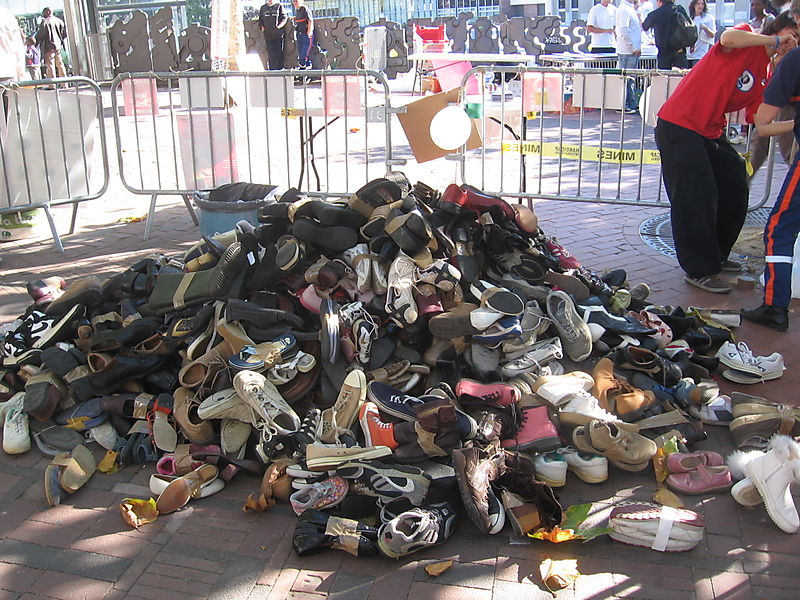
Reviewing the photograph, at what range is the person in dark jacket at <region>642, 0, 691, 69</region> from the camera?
12.2 meters

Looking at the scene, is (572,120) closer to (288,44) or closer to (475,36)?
(288,44)

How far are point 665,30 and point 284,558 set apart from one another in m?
11.7

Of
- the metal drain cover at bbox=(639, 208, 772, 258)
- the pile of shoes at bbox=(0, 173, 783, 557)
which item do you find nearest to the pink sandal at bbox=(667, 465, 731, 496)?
the pile of shoes at bbox=(0, 173, 783, 557)

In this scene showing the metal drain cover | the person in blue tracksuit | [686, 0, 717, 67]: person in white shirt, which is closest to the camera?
the person in blue tracksuit

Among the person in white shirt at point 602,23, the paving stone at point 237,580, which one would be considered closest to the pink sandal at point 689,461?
the paving stone at point 237,580

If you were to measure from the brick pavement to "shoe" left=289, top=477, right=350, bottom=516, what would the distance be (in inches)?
3.4

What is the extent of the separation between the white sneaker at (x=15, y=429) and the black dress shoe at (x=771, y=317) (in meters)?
4.26

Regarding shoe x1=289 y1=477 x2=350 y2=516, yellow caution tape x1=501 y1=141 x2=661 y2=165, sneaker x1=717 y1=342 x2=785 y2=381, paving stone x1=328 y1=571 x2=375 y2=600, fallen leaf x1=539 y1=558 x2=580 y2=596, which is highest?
yellow caution tape x1=501 y1=141 x2=661 y2=165

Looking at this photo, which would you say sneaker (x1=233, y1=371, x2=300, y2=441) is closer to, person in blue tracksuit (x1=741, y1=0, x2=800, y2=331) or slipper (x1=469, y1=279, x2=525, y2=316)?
slipper (x1=469, y1=279, x2=525, y2=316)

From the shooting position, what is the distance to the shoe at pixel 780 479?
114 inches

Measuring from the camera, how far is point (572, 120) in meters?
13.8

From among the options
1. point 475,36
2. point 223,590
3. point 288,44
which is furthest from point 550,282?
point 475,36

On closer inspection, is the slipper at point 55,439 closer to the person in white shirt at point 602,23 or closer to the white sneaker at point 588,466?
the white sneaker at point 588,466

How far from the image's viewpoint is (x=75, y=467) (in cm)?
331
